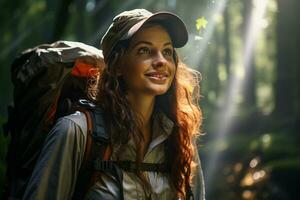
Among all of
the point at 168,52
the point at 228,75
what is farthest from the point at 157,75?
the point at 228,75

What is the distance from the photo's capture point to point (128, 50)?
10.8 ft

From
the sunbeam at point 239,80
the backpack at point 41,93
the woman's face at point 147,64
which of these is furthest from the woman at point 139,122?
the sunbeam at point 239,80

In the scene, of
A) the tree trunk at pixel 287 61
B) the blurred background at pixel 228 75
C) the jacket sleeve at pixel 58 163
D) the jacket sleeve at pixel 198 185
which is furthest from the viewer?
the tree trunk at pixel 287 61

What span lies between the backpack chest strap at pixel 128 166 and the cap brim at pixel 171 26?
72cm

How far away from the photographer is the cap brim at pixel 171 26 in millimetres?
3189

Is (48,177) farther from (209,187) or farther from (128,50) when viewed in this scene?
(209,187)

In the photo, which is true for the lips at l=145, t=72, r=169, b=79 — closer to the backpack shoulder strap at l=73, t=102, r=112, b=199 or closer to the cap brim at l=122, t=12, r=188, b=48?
the cap brim at l=122, t=12, r=188, b=48

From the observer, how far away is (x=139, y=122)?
→ 11.0ft

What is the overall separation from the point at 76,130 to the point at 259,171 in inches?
436

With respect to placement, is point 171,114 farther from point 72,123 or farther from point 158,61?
point 72,123

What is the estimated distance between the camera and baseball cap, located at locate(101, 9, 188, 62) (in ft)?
10.6

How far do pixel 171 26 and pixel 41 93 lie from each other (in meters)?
Result: 0.94

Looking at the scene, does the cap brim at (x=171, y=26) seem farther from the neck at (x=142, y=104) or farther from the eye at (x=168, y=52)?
the neck at (x=142, y=104)

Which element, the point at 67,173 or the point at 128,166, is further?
the point at 128,166
